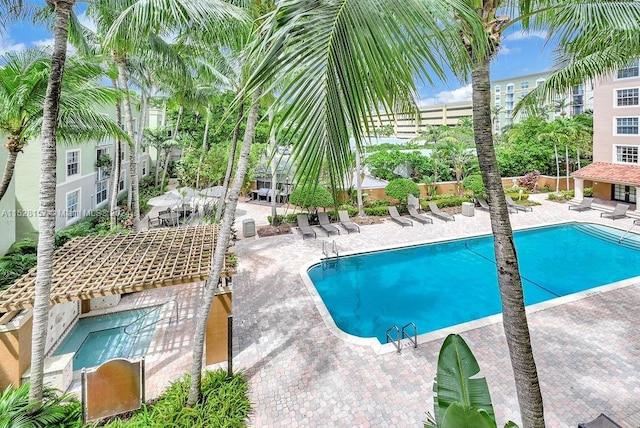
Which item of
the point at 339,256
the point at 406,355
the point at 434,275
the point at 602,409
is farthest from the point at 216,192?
the point at 602,409

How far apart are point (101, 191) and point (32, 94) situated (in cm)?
1749

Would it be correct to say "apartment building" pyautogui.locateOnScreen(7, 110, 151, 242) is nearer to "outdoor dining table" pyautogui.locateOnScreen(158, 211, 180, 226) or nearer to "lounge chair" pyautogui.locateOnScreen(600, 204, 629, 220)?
"outdoor dining table" pyautogui.locateOnScreen(158, 211, 180, 226)

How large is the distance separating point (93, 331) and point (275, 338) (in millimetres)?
5199

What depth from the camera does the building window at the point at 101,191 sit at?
845 inches

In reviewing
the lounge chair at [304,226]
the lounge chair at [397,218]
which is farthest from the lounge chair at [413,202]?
the lounge chair at [304,226]

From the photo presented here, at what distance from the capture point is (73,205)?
18.1m

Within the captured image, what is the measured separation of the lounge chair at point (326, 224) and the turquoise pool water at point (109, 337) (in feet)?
32.1

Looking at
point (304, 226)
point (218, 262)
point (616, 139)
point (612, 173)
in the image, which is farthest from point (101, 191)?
point (616, 139)

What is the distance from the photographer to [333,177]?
1.73 metres

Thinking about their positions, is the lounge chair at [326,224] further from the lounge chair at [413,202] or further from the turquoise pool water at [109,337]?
the turquoise pool water at [109,337]

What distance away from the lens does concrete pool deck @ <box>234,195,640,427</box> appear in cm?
606

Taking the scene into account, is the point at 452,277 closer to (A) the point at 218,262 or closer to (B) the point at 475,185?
(A) the point at 218,262

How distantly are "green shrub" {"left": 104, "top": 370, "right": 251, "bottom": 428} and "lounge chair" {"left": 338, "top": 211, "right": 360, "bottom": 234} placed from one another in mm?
12337

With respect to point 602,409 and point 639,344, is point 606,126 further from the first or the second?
point 602,409
